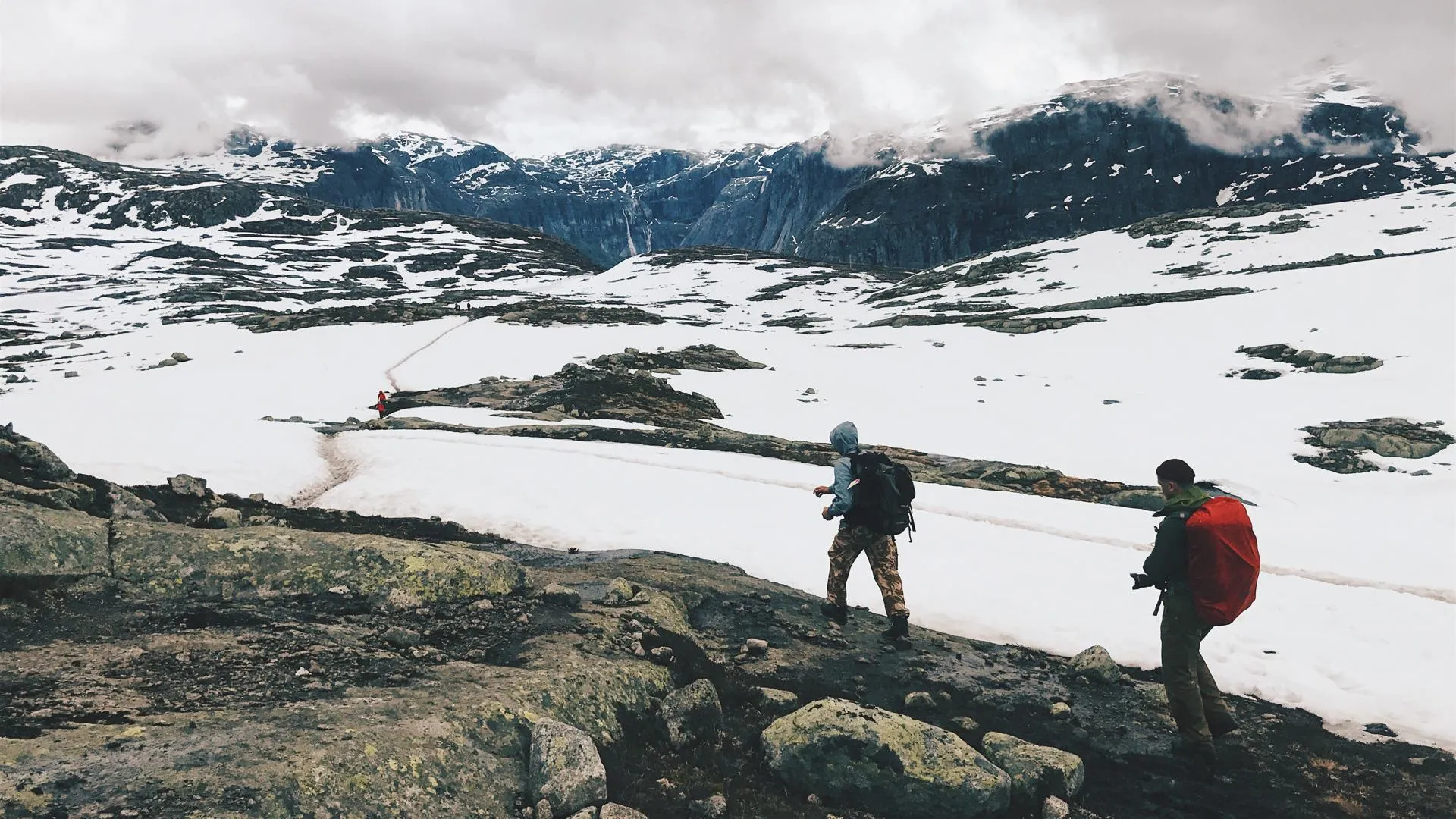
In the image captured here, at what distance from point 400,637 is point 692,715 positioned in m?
3.19

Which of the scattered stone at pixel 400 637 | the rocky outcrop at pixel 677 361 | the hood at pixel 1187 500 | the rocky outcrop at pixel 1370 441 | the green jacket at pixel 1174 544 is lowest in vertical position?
the scattered stone at pixel 400 637

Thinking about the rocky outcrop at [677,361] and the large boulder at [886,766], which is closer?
the large boulder at [886,766]

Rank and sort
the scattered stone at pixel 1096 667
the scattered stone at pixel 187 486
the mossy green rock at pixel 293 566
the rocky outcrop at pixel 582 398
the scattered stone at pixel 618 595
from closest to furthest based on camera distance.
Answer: the mossy green rock at pixel 293 566
the scattered stone at pixel 618 595
the scattered stone at pixel 1096 667
the scattered stone at pixel 187 486
the rocky outcrop at pixel 582 398

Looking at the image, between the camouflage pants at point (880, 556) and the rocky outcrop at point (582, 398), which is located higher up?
the rocky outcrop at point (582, 398)

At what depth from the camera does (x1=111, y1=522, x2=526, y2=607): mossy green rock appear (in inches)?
303

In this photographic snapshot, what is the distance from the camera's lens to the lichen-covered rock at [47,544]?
22.5 feet

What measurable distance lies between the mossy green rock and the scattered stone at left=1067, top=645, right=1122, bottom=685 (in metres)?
7.71

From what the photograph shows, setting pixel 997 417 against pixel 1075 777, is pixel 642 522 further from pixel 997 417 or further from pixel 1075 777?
pixel 997 417

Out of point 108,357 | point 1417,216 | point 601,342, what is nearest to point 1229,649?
point 601,342

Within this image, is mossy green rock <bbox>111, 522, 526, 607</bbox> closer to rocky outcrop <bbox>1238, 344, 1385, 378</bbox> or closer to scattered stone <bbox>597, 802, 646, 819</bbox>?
scattered stone <bbox>597, 802, 646, 819</bbox>

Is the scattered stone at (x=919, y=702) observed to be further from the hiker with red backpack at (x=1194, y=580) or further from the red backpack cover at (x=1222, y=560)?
the red backpack cover at (x=1222, y=560)

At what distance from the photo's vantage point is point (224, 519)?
11.0m

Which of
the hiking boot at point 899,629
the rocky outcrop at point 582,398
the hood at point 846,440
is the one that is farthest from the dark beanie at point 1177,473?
the rocky outcrop at point 582,398

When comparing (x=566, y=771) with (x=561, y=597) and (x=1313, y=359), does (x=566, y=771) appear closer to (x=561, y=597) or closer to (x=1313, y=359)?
(x=561, y=597)
